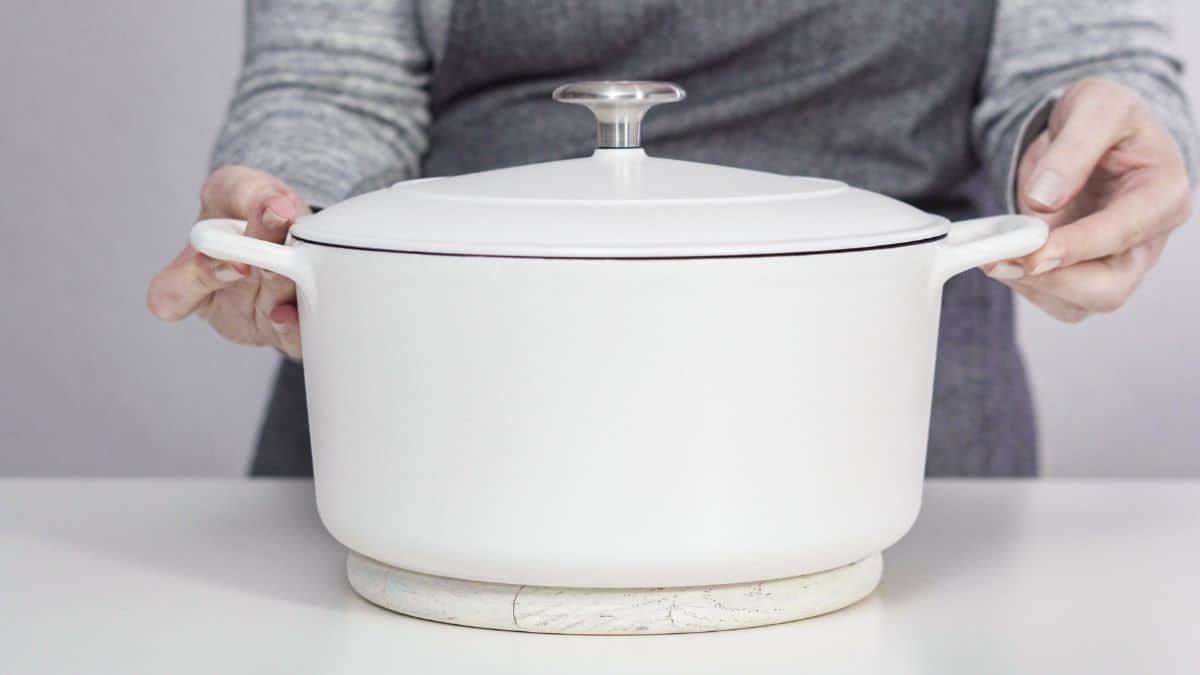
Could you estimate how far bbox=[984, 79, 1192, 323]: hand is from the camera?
72 centimetres

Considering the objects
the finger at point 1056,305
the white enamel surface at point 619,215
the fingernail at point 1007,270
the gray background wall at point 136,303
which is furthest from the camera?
the gray background wall at point 136,303

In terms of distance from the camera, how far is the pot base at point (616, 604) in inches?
22.6

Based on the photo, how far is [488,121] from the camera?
1082mm

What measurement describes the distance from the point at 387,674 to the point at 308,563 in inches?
6.6

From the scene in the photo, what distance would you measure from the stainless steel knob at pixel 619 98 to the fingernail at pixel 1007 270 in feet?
0.58

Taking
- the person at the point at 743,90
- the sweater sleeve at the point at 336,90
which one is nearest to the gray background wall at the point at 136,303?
the person at the point at 743,90

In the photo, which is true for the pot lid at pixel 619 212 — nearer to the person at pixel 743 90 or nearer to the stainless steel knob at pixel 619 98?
the stainless steel knob at pixel 619 98

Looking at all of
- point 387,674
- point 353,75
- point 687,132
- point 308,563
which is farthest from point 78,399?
point 387,674

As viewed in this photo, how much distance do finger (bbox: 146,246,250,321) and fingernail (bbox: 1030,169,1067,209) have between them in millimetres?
400

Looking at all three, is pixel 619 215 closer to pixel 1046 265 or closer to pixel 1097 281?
pixel 1046 265

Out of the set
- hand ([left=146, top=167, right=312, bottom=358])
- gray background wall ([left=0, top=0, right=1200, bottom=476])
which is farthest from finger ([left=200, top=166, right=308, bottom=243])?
gray background wall ([left=0, top=0, right=1200, bottom=476])

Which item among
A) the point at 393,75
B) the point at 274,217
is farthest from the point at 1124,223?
the point at 393,75

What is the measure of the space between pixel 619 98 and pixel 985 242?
17 centimetres

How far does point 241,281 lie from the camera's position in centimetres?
74
